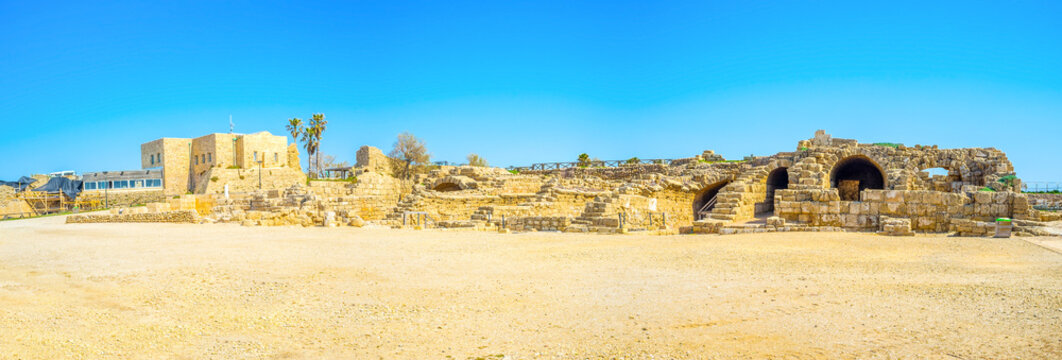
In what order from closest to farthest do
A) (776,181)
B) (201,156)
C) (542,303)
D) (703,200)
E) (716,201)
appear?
(542,303) < (716,201) < (703,200) < (776,181) < (201,156)

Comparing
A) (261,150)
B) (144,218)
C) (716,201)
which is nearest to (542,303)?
(716,201)

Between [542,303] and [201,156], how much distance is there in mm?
47987

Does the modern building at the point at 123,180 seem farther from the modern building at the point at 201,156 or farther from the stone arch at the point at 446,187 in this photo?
the stone arch at the point at 446,187

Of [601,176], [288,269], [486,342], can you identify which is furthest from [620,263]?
[601,176]

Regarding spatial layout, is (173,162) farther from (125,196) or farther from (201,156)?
(125,196)

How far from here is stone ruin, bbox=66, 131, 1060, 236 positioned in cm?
1214

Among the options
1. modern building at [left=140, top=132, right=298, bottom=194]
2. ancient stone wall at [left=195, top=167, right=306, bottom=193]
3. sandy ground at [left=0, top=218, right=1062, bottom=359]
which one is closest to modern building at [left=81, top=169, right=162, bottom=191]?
modern building at [left=140, top=132, right=298, bottom=194]

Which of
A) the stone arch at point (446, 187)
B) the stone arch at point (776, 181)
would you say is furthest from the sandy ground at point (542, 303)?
the stone arch at point (446, 187)

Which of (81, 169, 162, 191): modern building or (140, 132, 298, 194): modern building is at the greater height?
(140, 132, 298, 194): modern building

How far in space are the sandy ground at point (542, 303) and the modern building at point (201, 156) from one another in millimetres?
38616

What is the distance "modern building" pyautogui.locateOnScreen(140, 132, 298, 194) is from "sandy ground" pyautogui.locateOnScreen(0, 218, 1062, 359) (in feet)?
127

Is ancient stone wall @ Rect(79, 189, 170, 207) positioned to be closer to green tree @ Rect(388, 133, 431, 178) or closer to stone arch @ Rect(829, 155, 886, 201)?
green tree @ Rect(388, 133, 431, 178)

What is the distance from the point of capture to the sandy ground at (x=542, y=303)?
4.20 meters

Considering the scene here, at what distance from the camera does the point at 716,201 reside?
797 inches
